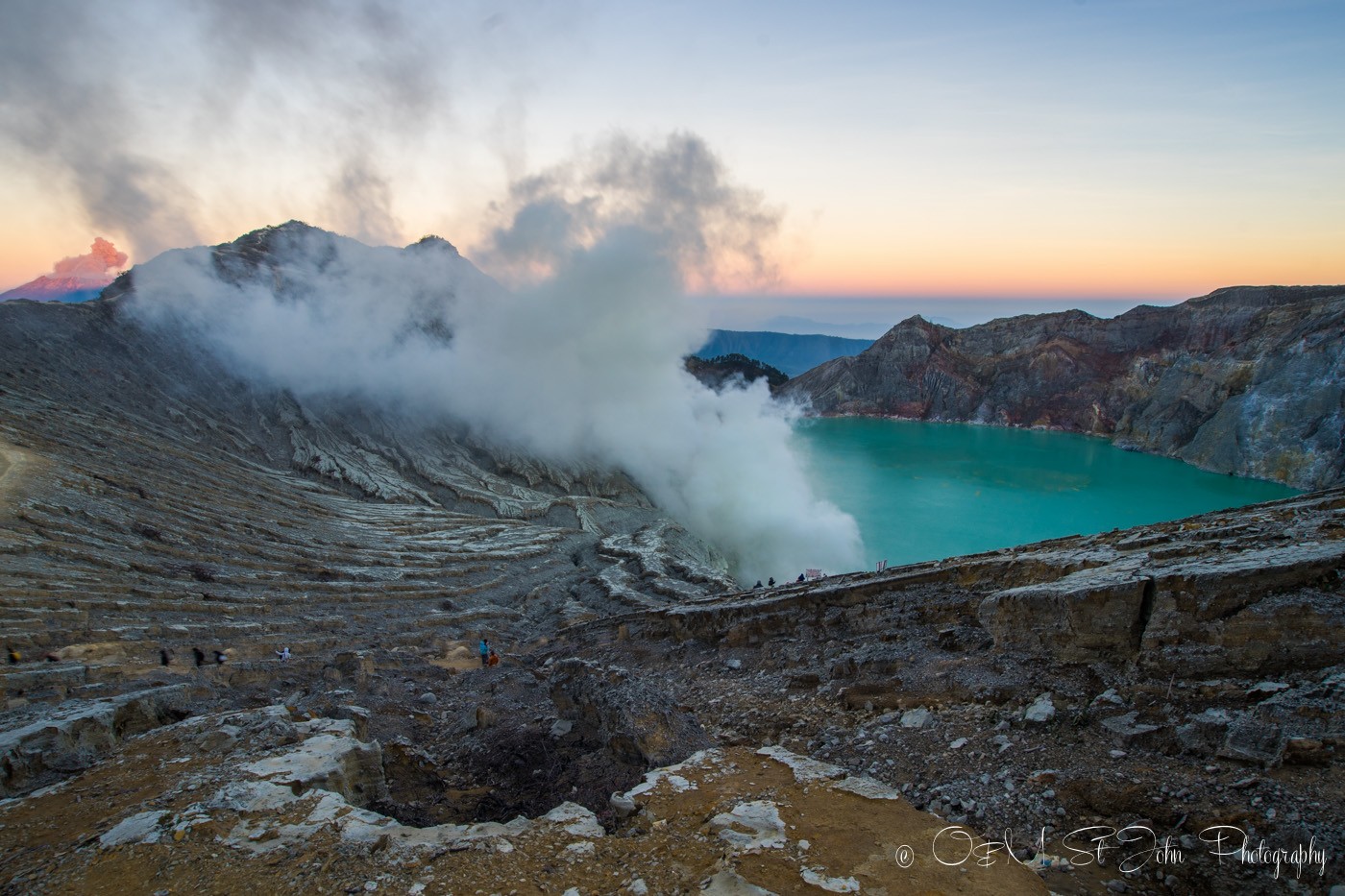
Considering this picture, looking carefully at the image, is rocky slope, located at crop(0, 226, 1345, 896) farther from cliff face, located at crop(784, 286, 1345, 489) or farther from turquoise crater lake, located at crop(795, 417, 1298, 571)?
cliff face, located at crop(784, 286, 1345, 489)

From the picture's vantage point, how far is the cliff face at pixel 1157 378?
182ft

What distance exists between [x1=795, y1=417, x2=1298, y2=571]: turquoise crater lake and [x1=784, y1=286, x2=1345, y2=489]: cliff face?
11.3ft

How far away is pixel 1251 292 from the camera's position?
2921 inches

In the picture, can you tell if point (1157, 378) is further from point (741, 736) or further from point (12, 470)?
point (12, 470)

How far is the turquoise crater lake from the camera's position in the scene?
139 feet

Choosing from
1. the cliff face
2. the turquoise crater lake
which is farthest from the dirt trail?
the cliff face

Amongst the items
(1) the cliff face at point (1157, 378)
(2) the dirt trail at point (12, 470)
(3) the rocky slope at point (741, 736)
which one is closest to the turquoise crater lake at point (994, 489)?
(1) the cliff face at point (1157, 378)

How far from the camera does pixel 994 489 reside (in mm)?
55562

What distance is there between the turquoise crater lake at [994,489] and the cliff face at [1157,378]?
11.3 ft

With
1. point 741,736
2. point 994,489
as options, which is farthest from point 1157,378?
point 741,736

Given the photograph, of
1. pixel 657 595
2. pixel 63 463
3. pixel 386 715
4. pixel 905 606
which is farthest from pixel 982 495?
pixel 63 463

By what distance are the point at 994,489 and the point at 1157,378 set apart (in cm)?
3908

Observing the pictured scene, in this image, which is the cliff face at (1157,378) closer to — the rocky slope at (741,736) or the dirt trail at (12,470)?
the rocky slope at (741,736)

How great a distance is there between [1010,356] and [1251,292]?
88.5ft
